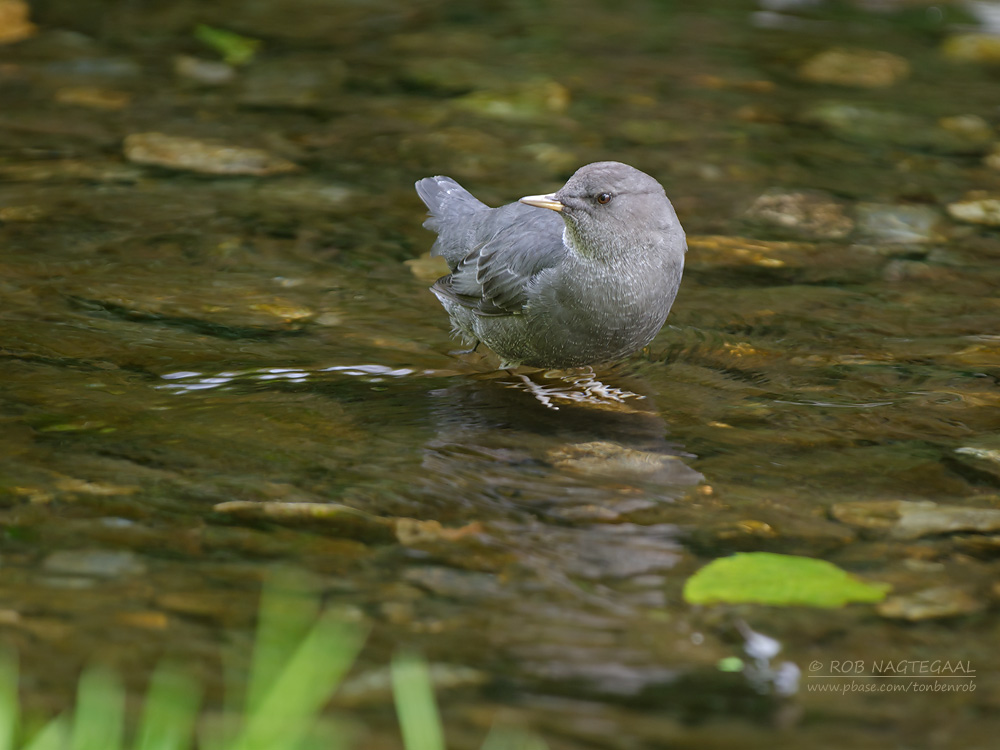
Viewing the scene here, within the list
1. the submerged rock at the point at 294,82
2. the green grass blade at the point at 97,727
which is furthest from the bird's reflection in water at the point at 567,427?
the submerged rock at the point at 294,82

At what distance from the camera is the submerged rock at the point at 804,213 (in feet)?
19.7

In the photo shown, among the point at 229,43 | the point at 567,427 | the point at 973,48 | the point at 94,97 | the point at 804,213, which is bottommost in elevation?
the point at 567,427

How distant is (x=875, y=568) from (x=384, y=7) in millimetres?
7686

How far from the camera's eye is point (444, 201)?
562 cm

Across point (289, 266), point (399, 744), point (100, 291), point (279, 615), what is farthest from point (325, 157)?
point (399, 744)

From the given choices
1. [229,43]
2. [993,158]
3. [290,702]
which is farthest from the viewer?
[229,43]

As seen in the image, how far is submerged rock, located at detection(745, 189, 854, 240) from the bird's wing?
166 centimetres

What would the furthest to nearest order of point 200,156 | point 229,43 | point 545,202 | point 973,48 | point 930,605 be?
point 973,48 < point 229,43 < point 200,156 < point 545,202 < point 930,605

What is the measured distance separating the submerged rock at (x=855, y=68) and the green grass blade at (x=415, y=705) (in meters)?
6.69

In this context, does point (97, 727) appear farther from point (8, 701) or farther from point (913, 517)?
point (913, 517)

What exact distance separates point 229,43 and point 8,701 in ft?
24.8

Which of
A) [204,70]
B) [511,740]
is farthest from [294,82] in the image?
[511,740]

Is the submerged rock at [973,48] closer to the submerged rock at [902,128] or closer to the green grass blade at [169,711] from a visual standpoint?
the submerged rock at [902,128]

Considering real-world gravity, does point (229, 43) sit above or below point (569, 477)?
above
